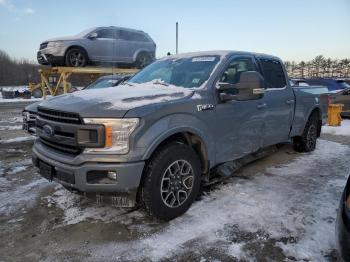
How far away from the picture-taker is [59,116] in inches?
140

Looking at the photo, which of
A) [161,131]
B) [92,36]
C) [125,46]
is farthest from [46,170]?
[125,46]

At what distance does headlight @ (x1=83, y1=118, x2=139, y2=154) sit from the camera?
3273mm

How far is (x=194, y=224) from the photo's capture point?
368cm

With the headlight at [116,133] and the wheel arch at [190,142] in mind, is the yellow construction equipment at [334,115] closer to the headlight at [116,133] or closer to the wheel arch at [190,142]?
the wheel arch at [190,142]

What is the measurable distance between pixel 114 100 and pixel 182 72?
1.37m

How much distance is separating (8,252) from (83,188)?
2.79 ft

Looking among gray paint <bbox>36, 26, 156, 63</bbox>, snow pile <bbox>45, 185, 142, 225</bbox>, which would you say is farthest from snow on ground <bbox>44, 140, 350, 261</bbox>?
gray paint <bbox>36, 26, 156, 63</bbox>

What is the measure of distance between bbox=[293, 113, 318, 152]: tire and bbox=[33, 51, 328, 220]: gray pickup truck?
178cm

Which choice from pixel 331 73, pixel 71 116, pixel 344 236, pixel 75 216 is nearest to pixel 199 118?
pixel 71 116

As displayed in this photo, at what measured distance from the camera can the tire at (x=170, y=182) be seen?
11.5ft

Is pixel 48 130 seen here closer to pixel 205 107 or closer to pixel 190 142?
pixel 190 142

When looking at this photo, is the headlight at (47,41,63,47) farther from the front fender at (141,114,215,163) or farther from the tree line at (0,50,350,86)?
the tree line at (0,50,350,86)

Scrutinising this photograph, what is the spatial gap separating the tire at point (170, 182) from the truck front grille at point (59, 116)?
2.74ft

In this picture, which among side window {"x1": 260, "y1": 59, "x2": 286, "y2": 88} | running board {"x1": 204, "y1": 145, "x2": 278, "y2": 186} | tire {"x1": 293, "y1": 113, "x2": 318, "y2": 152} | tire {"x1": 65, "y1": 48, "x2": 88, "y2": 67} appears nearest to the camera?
running board {"x1": 204, "y1": 145, "x2": 278, "y2": 186}
